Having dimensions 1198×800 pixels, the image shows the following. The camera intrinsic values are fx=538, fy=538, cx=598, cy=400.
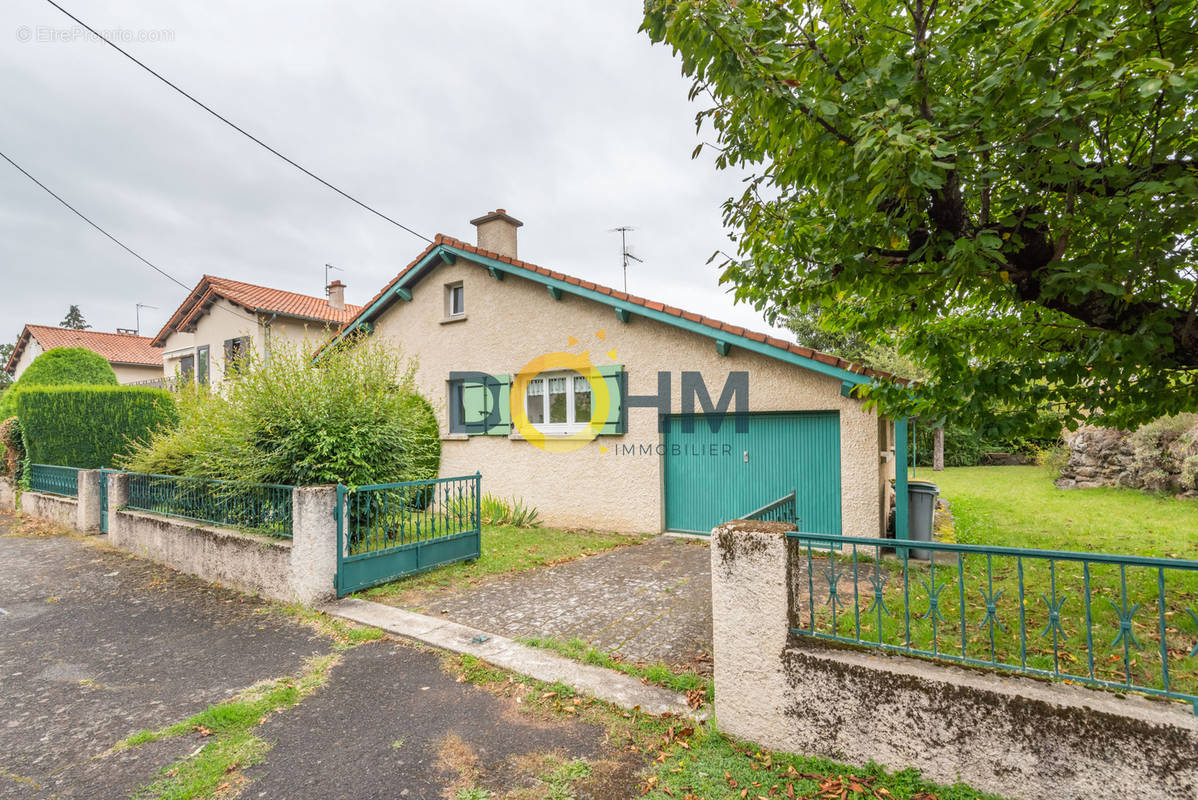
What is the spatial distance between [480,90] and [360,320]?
19.9 feet

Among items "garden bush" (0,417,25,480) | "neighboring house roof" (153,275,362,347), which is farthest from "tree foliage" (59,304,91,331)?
"garden bush" (0,417,25,480)

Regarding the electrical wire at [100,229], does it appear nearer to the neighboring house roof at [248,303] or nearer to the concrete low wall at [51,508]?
the neighboring house roof at [248,303]

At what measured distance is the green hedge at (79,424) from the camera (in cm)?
1252

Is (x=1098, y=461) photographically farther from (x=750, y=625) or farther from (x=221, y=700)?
(x=221, y=700)

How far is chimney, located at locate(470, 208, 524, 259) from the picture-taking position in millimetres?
12000

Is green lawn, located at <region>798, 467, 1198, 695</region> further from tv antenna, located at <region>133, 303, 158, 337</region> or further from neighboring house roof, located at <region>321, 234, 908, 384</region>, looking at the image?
tv antenna, located at <region>133, 303, 158, 337</region>

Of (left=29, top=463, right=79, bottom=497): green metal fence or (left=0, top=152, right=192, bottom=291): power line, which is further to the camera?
(left=29, top=463, right=79, bottom=497): green metal fence

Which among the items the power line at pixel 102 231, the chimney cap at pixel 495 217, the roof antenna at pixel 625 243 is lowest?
the power line at pixel 102 231

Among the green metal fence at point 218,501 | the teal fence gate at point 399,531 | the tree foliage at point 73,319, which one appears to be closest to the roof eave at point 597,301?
the green metal fence at point 218,501

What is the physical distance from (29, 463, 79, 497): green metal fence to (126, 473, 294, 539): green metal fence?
11.3 feet

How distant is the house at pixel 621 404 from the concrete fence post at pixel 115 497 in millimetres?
5350

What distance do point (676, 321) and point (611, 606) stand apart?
4.77 meters

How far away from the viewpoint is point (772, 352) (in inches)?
309

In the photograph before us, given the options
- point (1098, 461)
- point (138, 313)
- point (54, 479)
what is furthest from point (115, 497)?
point (138, 313)
